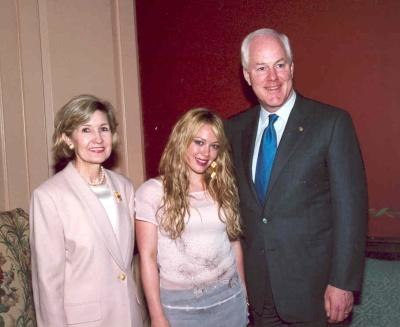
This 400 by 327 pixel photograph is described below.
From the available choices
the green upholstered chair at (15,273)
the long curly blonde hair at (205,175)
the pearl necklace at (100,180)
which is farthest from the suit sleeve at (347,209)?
the green upholstered chair at (15,273)

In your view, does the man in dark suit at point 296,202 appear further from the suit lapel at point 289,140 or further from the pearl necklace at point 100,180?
the pearl necklace at point 100,180

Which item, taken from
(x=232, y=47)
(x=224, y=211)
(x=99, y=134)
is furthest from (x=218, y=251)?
(x=232, y=47)

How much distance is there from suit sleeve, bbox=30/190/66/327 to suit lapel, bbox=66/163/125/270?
0.12 m

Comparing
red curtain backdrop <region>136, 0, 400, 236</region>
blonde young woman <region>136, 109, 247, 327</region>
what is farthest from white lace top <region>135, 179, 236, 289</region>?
red curtain backdrop <region>136, 0, 400, 236</region>

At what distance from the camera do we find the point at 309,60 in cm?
268

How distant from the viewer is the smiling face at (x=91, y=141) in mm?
2018

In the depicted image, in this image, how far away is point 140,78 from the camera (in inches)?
130

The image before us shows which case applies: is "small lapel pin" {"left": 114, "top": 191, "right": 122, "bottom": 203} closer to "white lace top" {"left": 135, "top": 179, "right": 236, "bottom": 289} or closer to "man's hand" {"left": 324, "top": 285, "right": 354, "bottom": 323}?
"white lace top" {"left": 135, "top": 179, "right": 236, "bottom": 289}

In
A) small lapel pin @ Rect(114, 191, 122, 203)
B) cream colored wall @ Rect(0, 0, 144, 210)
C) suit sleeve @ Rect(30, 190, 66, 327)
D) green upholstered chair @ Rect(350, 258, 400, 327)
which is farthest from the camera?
cream colored wall @ Rect(0, 0, 144, 210)

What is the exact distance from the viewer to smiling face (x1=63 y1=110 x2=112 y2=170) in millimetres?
2018

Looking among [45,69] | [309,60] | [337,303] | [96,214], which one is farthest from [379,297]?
[45,69]

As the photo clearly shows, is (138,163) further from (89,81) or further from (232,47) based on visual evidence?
(232,47)

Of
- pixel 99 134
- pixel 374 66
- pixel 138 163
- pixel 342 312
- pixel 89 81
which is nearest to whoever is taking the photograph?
pixel 342 312

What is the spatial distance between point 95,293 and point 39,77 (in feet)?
4.30
